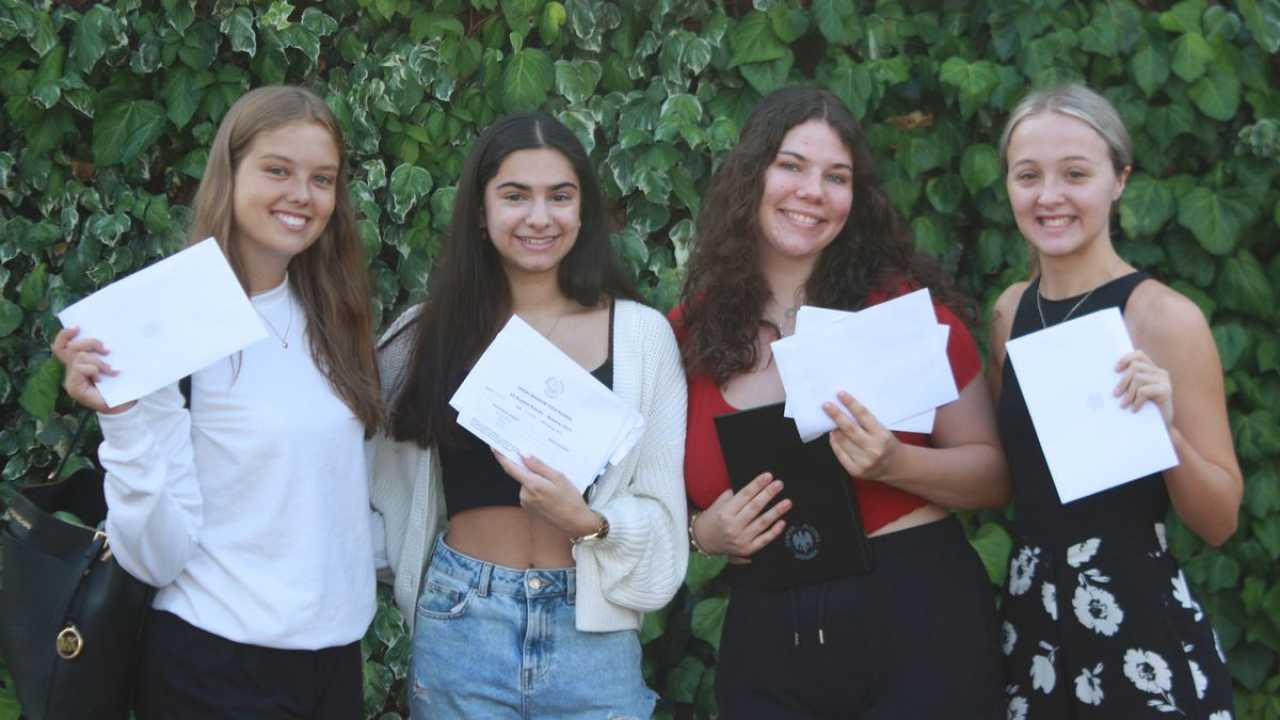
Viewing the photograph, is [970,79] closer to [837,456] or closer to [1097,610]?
[837,456]

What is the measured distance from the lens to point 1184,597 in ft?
8.33

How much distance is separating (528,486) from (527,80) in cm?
158

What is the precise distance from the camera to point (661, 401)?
286 cm

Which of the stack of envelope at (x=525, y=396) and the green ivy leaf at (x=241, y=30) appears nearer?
the stack of envelope at (x=525, y=396)

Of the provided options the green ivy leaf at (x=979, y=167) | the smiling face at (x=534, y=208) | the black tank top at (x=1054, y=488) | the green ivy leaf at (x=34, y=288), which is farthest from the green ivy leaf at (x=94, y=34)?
the black tank top at (x=1054, y=488)

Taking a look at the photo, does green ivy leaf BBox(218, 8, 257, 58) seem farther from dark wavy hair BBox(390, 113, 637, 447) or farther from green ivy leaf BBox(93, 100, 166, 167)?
dark wavy hair BBox(390, 113, 637, 447)

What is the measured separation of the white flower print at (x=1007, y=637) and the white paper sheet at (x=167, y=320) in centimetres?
162

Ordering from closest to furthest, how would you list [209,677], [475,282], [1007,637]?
[209,677], [1007,637], [475,282]

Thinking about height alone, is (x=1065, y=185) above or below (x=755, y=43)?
below

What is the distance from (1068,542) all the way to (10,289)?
3050mm

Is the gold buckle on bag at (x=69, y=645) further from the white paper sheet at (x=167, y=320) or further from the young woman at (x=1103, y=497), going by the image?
the young woman at (x=1103, y=497)

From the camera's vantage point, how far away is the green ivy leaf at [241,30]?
3.77 metres

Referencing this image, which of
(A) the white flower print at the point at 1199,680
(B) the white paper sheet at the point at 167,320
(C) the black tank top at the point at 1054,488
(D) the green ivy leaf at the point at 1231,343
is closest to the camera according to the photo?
(B) the white paper sheet at the point at 167,320

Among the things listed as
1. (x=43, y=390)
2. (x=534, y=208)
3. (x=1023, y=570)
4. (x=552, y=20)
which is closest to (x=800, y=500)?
(x=1023, y=570)
